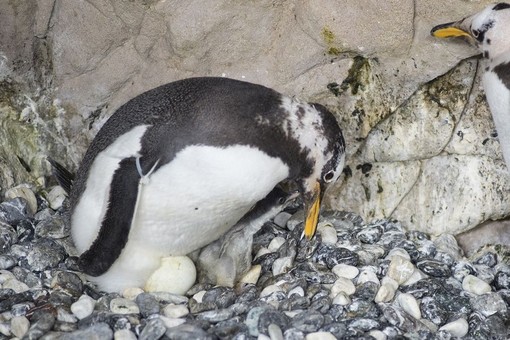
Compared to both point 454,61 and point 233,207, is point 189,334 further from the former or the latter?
point 454,61

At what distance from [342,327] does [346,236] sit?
2.64ft

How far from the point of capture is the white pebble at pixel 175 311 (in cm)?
327

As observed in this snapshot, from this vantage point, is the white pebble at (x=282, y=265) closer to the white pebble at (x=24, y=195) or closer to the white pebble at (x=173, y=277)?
the white pebble at (x=173, y=277)

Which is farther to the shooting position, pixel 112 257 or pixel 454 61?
pixel 454 61

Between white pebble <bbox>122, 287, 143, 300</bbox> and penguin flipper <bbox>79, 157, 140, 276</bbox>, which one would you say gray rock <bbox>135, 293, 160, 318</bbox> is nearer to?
white pebble <bbox>122, 287, 143, 300</bbox>

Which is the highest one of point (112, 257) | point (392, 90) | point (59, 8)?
point (59, 8)

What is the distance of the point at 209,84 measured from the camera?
3393 millimetres

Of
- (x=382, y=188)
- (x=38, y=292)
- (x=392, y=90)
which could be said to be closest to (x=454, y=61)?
(x=392, y=90)

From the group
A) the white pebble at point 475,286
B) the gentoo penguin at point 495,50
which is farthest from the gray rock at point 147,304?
the gentoo penguin at point 495,50

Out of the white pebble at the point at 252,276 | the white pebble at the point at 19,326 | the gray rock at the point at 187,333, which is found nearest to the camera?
the gray rock at the point at 187,333

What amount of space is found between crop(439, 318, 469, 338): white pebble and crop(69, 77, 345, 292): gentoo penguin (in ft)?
2.37

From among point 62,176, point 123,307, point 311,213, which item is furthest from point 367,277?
point 62,176

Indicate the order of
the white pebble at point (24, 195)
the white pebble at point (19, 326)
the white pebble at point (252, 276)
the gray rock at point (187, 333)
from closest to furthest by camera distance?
the gray rock at point (187, 333), the white pebble at point (19, 326), the white pebble at point (252, 276), the white pebble at point (24, 195)

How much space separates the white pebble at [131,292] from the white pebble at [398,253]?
988 mm
